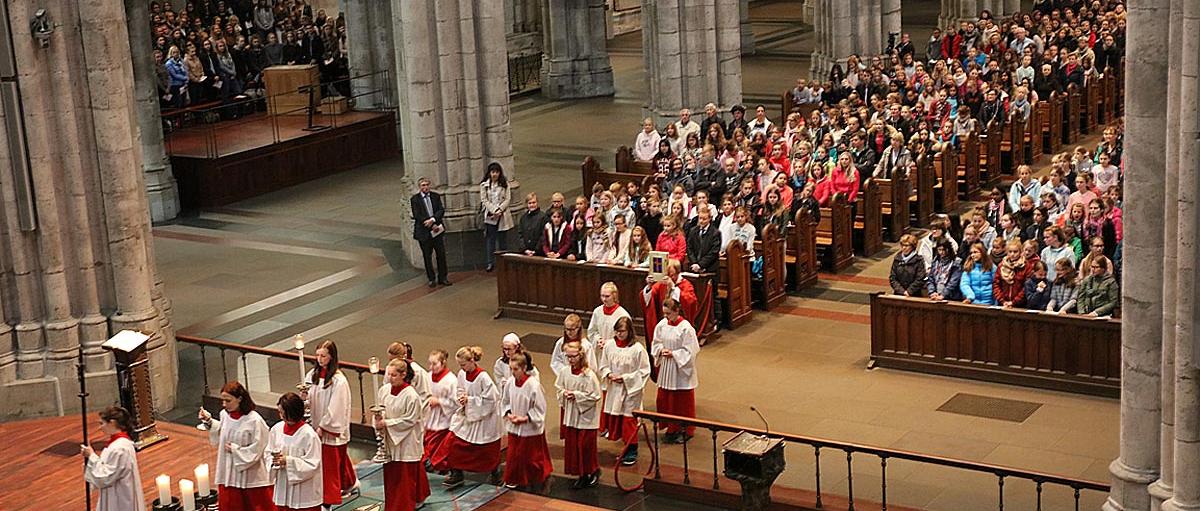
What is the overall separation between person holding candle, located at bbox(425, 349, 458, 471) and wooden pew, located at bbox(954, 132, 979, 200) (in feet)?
40.2

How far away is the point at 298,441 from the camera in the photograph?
1241cm

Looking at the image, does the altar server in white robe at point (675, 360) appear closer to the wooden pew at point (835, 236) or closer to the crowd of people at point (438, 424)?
the crowd of people at point (438, 424)

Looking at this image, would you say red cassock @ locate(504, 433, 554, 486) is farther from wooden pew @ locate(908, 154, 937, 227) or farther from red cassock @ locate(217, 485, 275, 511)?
wooden pew @ locate(908, 154, 937, 227)

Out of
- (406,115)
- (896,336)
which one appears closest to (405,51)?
(406,115)

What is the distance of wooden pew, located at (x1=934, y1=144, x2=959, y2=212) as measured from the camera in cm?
2303

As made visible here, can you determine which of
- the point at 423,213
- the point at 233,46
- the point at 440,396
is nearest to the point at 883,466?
the point at 440,396

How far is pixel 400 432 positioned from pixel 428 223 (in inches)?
297

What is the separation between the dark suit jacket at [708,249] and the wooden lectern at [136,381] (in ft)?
20.0

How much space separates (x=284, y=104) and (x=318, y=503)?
735 inches

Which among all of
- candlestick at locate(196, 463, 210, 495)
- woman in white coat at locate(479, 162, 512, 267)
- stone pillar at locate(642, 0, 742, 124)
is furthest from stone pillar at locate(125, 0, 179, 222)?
candlestick at locate(196, 463, 210, 495)

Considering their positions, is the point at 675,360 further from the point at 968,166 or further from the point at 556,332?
the point at 968,166

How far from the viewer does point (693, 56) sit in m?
25.6

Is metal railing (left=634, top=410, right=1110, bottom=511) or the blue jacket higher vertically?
the blue jacket

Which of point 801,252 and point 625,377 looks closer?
point 625,377
